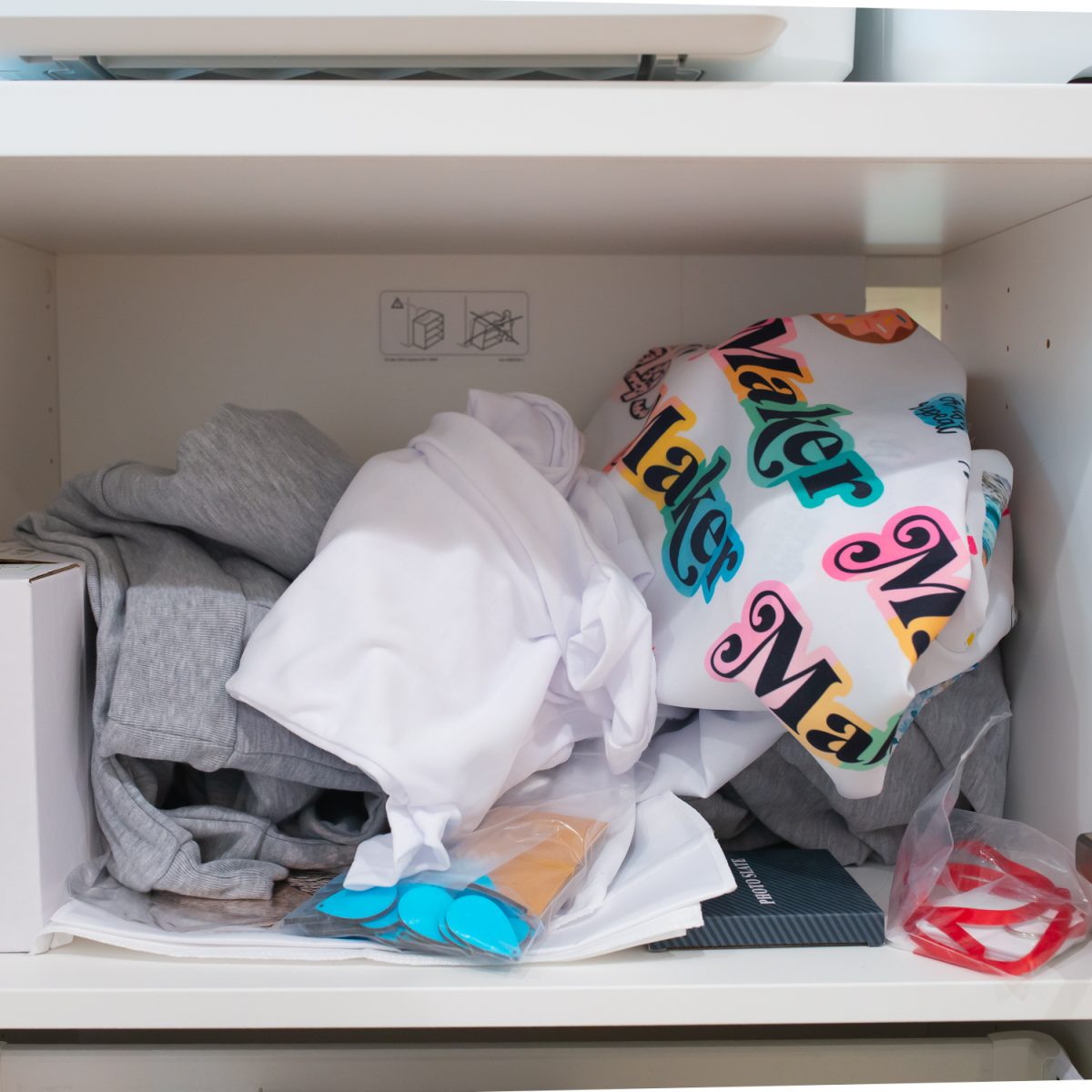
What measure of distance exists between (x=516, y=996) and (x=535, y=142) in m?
0.39

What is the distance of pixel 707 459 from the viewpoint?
0.62 m

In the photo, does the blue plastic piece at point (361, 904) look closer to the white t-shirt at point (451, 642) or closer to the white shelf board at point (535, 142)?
the white t-shirt at point (451, 642)

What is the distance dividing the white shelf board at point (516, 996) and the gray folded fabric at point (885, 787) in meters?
0.12

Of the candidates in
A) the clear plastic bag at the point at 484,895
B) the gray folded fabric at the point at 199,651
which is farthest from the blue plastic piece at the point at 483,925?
the gray folded fabric at the point at 199,651

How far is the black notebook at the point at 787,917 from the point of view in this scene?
1.75 feet

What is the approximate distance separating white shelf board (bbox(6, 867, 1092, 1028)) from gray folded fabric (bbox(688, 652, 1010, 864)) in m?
0.12

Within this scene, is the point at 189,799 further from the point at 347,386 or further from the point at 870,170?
the point at 870,170

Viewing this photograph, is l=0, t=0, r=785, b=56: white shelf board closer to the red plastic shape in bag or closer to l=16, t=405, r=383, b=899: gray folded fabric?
l=16, t=405, r=383, b=899: gray folded fabric

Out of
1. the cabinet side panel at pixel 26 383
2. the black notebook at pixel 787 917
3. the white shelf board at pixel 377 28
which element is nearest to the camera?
the white shelf board at pixel 377 28

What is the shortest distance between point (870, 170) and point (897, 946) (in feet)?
1.29

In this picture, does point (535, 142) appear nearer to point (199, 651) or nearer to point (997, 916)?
point (199, 651)

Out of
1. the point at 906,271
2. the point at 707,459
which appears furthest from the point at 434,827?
the point at 906,271

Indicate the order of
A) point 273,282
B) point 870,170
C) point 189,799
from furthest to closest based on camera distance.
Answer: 1. point 273,282
2. point 189,799
3. point 870,170

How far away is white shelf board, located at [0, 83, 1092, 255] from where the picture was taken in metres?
0.44
